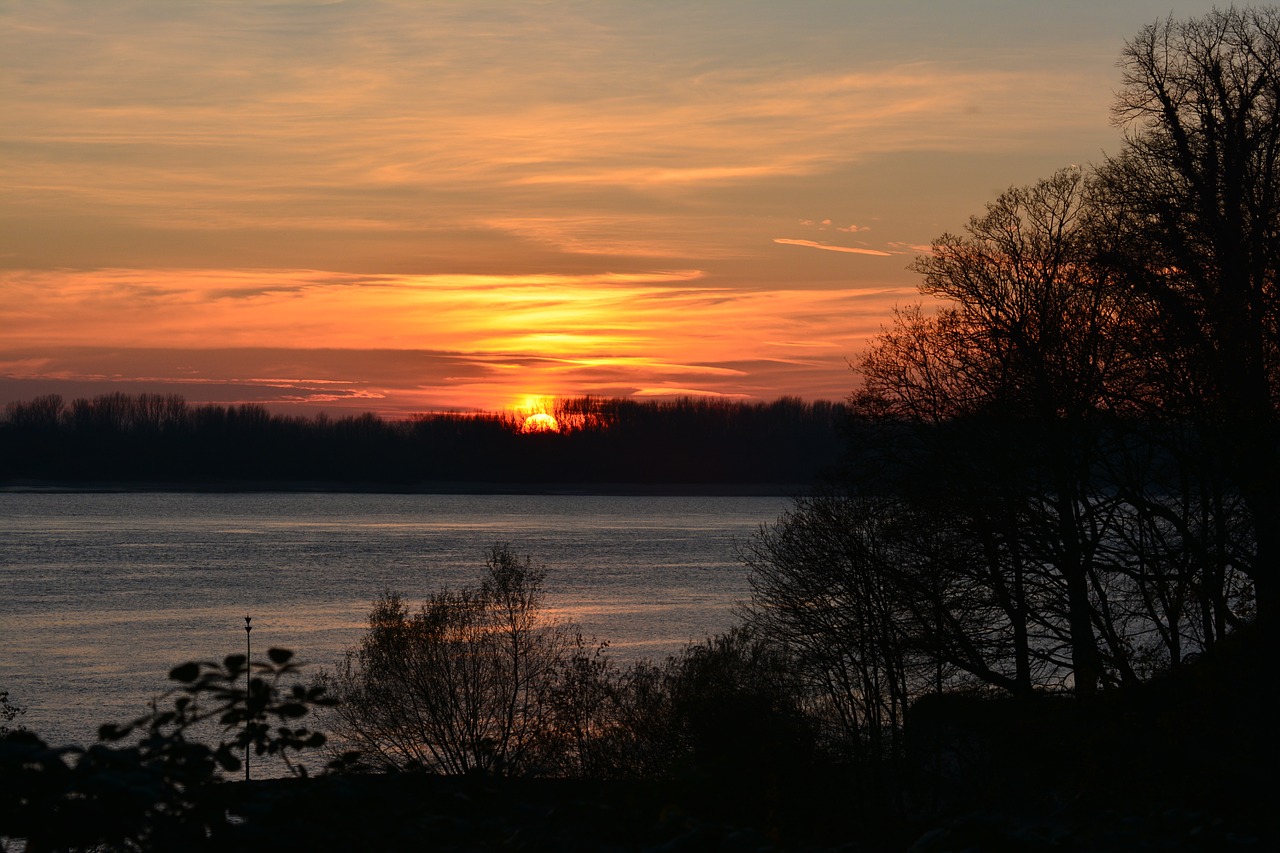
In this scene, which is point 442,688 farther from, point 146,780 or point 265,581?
point 265,581

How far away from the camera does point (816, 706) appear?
39094mm

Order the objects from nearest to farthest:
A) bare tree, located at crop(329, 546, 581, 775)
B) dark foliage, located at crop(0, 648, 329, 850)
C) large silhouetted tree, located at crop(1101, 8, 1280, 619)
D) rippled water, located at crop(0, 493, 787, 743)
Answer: dark foliage, located at crop(0, 648, 329, 850) → large silhouetted tree, located at crop(1101, 8, 1280, 619) → bare tree, located at crop(329, 546, 581, 775) → rippled water, located at crop(0, 493, 787, 743)

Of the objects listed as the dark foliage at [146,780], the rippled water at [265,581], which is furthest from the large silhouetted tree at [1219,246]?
the rippled water at [265,581]

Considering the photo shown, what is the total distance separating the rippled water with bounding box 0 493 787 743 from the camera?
5703 centimetres

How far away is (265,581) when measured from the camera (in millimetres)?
88875

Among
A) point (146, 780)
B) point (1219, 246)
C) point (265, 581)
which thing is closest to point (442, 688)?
point (1219, 246)

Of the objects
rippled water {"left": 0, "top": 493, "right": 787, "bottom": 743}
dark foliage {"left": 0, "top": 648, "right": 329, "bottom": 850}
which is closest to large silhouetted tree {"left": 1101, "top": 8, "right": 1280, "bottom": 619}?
dark foliage {"left": 0, "top": 648, "right": 329, "bottom": 850}

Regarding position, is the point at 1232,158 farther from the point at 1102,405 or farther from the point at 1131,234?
the point at 1102,405

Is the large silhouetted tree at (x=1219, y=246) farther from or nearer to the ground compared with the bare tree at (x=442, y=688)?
farther from the ground

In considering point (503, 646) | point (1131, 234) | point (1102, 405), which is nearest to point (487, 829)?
point (1102, 405)

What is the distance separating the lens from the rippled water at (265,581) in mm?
57031

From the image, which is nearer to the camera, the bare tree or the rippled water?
the bare tree

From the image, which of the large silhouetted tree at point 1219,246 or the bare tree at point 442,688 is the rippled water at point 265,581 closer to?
the bare tree at point 442,688

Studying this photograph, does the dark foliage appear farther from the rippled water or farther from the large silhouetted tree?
the rippled water
